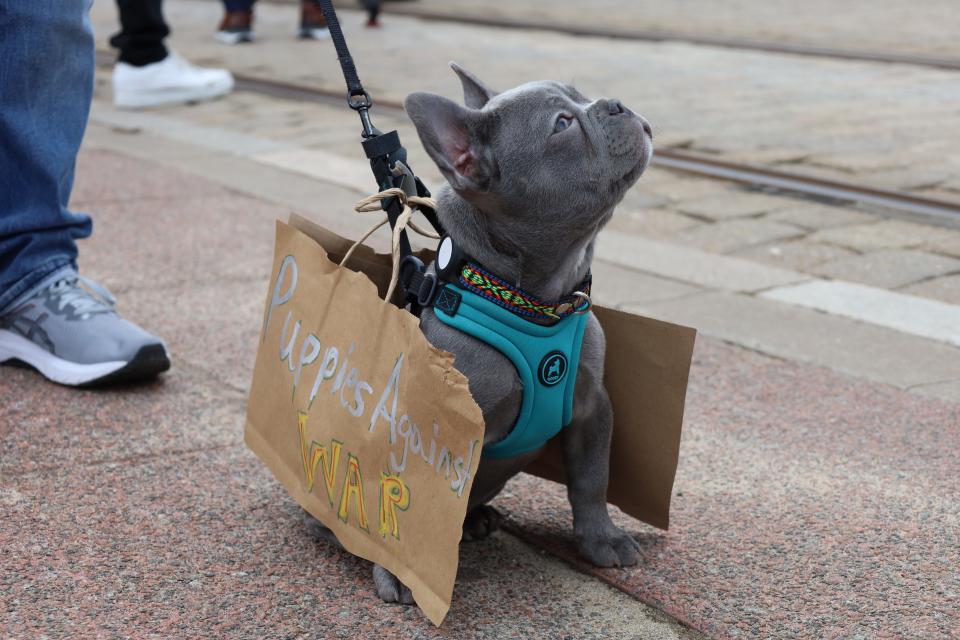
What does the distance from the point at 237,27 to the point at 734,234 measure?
302 inches

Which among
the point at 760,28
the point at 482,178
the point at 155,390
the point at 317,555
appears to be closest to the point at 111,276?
the point at 155,390

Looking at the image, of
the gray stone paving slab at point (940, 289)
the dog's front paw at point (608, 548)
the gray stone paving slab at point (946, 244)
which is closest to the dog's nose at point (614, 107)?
the dog's front paw at point (608, 548)

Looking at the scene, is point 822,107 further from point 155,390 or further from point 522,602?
point 522,602

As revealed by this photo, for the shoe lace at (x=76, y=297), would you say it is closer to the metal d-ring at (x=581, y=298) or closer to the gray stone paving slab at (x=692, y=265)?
the metal d-ring at (x=581, y=298)

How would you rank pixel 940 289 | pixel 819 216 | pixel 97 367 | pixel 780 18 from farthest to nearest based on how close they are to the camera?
pixel 780 18 → pixel 819 216 → pixel 940 289 → pixel 97 367

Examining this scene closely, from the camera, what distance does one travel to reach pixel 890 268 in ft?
13.0

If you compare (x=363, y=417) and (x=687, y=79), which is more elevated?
(x=363, y=417)

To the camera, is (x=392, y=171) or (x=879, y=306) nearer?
(x=392, y=171)

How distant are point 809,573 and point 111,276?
2.68 m

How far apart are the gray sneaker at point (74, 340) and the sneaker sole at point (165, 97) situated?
489 centimetres

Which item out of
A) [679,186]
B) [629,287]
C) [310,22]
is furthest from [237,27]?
[629,287]

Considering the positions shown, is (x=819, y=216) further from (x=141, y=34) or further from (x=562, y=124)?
(x=141, y=34)

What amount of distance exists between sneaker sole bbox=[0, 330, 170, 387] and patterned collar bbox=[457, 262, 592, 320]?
1195 millimetres

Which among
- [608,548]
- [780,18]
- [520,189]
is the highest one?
[520,189]
